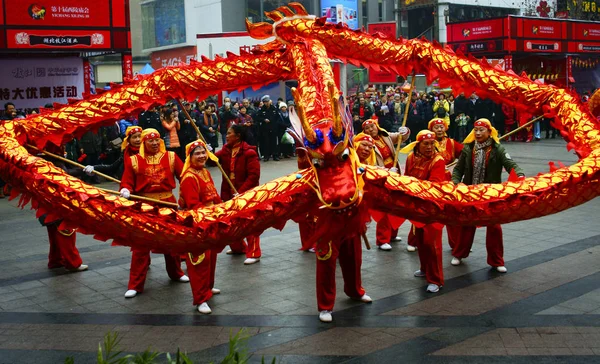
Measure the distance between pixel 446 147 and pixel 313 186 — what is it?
4.07 m

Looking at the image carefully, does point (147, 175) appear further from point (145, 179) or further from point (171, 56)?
point (171, 56)

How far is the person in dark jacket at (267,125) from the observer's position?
1788 centimetres

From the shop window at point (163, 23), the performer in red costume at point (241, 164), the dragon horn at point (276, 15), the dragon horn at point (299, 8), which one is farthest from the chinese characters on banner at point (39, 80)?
the shop window at point (163, 23)

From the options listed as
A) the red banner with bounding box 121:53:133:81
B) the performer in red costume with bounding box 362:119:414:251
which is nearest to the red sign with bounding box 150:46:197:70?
the red banner with bounding box 121:53:133:81

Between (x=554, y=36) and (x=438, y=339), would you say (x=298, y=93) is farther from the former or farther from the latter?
(x=554, y=36)

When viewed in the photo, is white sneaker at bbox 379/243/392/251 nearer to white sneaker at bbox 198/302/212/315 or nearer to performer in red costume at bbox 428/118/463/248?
performer in red costume at bbox 428/118/463/248

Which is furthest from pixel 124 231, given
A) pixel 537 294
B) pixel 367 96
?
pixel 367 96

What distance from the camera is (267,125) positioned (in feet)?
58.4

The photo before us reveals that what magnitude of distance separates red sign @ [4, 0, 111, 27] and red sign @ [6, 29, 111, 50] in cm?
15

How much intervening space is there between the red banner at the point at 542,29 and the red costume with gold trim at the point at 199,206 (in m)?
16.7

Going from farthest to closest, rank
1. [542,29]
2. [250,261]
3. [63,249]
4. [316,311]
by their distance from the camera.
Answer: [542,29] → [250,261] → [63,249] → [316,311]

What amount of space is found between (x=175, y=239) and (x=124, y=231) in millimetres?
325

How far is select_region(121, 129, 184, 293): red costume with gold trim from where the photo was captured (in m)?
7.05

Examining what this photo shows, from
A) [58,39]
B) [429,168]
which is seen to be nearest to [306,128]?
[429,168]
